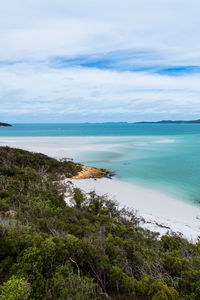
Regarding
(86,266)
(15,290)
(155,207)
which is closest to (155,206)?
(155,207)

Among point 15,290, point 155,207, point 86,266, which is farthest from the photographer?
point 155,207

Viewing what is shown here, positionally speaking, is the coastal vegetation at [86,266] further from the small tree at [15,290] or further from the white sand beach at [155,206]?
the white sand beach at [155,206]

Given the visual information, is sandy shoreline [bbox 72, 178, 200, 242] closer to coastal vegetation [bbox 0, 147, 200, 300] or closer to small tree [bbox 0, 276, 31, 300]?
coastal vegetation [bbox 0, 147, 200, 300]

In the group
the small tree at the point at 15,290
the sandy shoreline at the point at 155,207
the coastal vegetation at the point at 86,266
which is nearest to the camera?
the small tree at the point at 15,290

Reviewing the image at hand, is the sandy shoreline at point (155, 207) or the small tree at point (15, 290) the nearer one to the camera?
the small tree at point (15, 290)

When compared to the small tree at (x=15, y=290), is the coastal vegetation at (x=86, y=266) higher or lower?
lower

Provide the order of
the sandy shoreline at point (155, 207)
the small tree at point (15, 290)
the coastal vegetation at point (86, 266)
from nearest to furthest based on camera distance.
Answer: the small tree at point (15, 290), the coastal vegetation at point (86, 266), the sandy shoreline at point (155, 207)

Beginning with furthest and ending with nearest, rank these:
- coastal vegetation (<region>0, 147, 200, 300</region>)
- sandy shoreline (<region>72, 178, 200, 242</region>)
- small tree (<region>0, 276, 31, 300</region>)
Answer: sandy shoreline (<region>72, 178, 200, 242</region>)
coastal vegetation (<region>0, 147, 200, 300</region>)
small tree (<region>0, 276, 31, 300</region>)

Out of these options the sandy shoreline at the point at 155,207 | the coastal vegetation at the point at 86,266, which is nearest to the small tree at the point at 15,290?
the coastal vegetation at the point at 86,266

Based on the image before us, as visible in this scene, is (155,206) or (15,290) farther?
(155,206)

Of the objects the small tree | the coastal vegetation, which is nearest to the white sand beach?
the coastal vegetation

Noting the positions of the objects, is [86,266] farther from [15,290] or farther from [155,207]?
[155,207]

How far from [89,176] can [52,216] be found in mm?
10931

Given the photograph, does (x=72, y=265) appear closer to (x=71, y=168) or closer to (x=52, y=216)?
(x=52, y=216)
